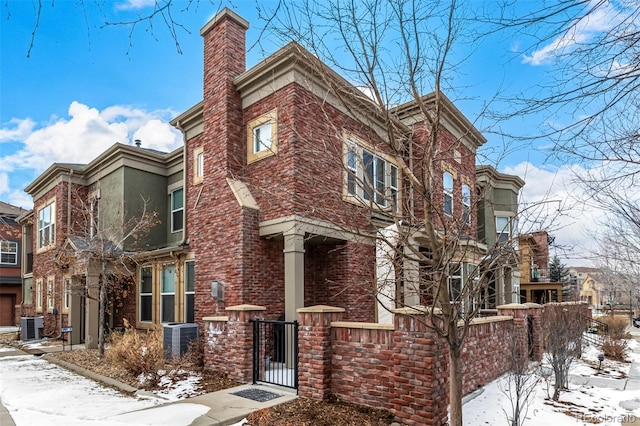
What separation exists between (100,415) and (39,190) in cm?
1734

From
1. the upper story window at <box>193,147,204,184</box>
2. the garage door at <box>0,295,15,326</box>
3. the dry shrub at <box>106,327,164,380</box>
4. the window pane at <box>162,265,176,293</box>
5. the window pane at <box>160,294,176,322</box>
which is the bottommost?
the garage door at <box>0,295,15,326</box>

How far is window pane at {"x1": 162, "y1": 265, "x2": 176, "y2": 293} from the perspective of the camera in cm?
1375

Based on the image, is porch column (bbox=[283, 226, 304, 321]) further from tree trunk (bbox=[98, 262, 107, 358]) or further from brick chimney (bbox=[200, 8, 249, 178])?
tree trunk (bbox=[98, 262, 107, 358])

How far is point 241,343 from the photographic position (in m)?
8.71

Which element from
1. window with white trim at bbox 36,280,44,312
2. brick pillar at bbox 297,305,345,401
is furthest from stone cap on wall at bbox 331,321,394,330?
window with white trim at bbox 36,280,44,312

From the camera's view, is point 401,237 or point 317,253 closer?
point 401,237

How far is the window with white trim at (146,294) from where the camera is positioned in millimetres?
14805

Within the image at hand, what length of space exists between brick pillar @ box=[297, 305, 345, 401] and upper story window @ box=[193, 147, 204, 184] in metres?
7.33

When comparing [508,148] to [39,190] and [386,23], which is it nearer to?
[386,23]

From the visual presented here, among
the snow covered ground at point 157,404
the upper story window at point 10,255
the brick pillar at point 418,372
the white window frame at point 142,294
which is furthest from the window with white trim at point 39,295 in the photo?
the brick pillar at point 418,372

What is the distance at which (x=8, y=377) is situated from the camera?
31.6 feet

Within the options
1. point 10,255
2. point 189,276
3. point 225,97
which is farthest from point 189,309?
point 10,255

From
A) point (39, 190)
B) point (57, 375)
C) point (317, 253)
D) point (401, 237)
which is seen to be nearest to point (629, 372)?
point (317, 253)

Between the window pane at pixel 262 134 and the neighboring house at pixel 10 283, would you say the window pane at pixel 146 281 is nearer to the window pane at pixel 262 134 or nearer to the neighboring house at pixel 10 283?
the window pane at pixel 262 134
